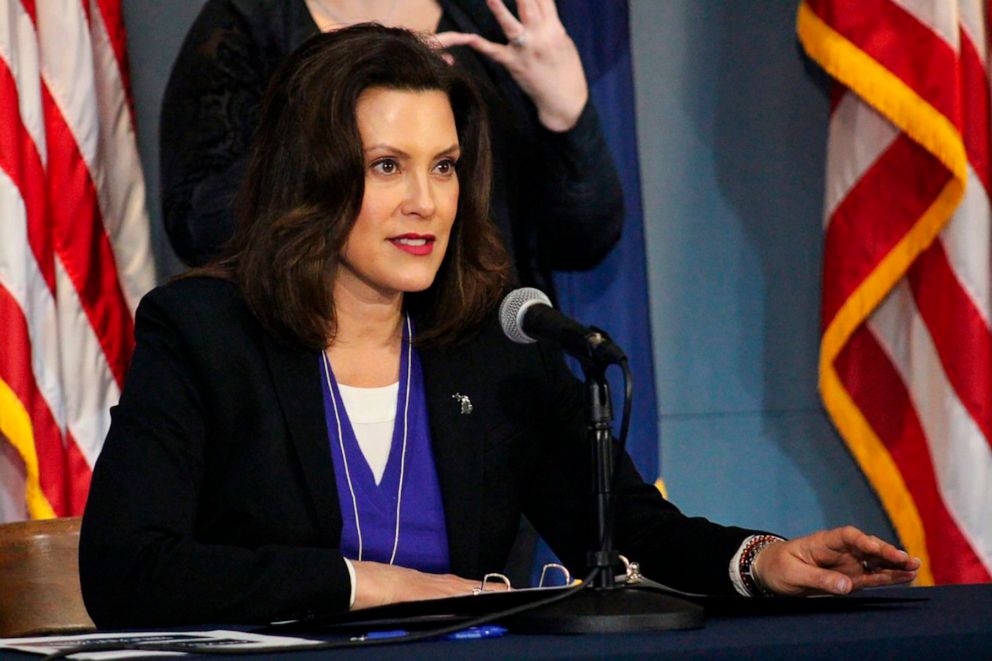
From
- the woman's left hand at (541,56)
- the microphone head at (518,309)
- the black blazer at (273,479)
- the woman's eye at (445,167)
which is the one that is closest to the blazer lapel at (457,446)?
the black blazer at (273,479)

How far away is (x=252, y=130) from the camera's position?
2.84m

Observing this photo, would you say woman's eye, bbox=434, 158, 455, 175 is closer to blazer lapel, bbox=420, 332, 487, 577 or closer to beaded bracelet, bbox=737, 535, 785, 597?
blazer lapel, bbox=420, 332, 487, 577

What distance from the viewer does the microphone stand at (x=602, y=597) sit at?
128cm

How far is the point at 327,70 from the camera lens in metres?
2.15

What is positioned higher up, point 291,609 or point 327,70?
point 327,70

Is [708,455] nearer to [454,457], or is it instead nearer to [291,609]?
[454,457]

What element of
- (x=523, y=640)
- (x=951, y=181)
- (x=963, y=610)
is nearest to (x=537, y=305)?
(x=523, y=640)

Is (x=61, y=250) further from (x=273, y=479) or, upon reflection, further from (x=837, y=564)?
(x=837, y=564)

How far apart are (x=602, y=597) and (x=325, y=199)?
942mm

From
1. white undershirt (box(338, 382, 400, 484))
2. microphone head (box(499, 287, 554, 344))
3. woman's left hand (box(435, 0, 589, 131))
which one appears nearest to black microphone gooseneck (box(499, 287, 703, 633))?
microphone head (box(499, 287, 554, 344))

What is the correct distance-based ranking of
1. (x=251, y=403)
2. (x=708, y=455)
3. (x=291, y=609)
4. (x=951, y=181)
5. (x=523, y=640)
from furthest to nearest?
(x=708, y=455) → (x=951, y=181) → (x=251, y=403) → (x=291, y=609) → (x=523, y=640)

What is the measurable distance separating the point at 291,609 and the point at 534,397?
0.67 meters

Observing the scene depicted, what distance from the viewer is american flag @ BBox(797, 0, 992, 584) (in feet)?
10.4

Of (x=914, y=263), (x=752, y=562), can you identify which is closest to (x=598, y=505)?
(x=752, y=562)
